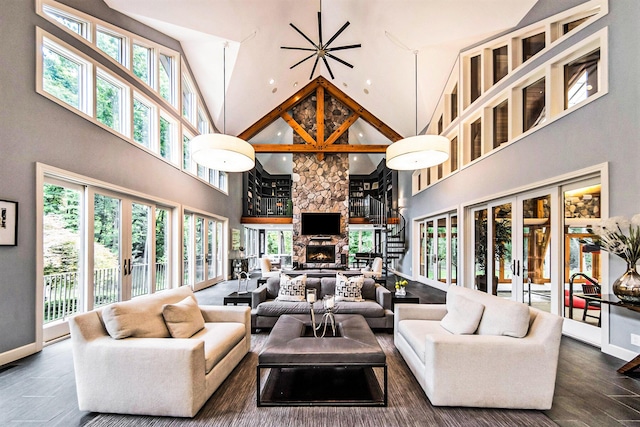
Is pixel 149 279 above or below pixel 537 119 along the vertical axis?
below

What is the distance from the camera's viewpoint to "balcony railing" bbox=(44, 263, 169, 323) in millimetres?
4148

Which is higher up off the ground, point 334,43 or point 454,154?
point 334,43

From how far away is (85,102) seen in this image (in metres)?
4.66

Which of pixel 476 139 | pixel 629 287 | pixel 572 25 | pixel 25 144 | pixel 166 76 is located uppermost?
pixel 166 76

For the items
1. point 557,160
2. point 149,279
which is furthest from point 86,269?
point 557,160

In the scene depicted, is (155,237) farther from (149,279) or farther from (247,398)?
(247,398)

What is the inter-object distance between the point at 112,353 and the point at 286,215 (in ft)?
35.3

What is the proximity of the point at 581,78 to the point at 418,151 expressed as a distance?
2.39 metres

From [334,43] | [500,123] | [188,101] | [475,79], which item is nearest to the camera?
[500,123]

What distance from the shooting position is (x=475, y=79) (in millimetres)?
6961

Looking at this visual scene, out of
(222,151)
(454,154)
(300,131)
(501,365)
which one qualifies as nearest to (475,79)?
(454,154)

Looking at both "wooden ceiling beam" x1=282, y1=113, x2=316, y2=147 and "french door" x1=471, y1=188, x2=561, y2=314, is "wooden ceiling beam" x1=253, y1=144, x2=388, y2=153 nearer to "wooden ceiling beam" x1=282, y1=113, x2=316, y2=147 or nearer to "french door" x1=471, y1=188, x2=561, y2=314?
"wooden ceiling beam" x1=282, y1=113, x2=316, y2=147

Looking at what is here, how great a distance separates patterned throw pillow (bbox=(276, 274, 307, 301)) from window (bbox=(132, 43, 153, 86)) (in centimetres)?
474

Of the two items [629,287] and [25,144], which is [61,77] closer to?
[25,144]
